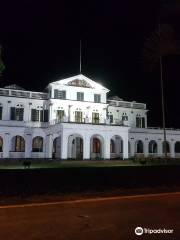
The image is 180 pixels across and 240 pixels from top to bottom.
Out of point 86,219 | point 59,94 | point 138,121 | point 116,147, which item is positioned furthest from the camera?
point 138,121

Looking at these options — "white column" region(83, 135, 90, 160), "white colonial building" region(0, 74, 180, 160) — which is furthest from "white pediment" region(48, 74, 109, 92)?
"white column" region(83, 135, 90, 160)

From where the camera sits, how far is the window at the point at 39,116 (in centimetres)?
4081

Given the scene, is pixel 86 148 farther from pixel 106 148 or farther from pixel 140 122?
pixel 140 122

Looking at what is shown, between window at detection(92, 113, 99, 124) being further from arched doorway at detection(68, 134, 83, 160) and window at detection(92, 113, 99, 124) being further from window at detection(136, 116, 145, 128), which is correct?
window at detection(136, 116, 145, 128)

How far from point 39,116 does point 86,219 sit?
108 feet

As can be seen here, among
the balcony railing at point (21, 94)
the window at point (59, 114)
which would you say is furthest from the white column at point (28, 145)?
the balcony railing at point (21, 94)

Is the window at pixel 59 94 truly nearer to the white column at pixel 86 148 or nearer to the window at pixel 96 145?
the white column at pixel 86 148

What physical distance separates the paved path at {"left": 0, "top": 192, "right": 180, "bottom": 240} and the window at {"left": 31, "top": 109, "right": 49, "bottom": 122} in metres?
29.3

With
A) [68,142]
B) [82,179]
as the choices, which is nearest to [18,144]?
[68,142]

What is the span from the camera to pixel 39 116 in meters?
41.0

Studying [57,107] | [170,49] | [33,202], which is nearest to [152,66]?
[170,49]

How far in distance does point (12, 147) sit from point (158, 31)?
84.2 ft

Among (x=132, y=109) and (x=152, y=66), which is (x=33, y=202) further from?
(x=132, y=109)

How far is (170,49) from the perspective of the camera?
1925 centimetres
